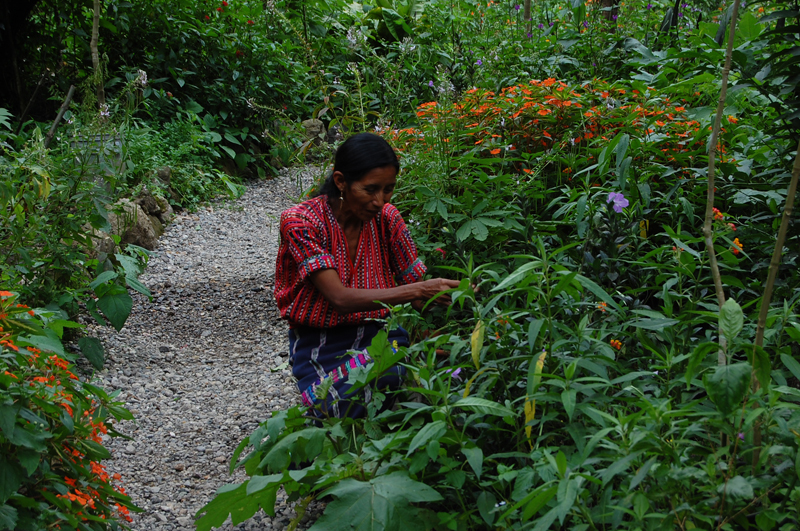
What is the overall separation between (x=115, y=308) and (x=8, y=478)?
159 centimetres

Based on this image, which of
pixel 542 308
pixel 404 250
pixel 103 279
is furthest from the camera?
pixel 103 279

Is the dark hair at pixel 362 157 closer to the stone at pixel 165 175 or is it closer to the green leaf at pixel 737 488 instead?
the green leaf at pixel 737 488

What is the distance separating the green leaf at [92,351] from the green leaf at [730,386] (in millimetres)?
2776

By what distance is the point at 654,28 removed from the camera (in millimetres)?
6168

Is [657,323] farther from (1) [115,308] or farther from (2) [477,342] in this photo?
(1) [115,308]

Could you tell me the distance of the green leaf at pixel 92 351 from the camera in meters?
3.22

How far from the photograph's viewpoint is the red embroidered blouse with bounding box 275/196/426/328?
267cm

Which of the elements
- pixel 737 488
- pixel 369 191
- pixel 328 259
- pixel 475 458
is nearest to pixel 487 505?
pixel 475 458

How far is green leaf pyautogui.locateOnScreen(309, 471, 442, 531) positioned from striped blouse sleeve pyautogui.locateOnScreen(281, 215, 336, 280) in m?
1.10

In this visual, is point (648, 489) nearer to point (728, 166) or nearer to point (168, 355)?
point (728, 166)

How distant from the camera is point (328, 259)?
2.64 m

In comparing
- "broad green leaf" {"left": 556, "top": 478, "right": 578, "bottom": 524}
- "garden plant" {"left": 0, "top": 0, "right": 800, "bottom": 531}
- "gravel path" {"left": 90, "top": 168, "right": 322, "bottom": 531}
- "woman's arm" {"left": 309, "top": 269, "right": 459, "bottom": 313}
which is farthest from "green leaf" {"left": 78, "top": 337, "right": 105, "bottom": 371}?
"broad green leaf" {"left": 556, "top": 478, "right": 578, "bottom": 524}

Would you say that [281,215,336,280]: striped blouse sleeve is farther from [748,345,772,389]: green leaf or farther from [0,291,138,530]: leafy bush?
[748,345,772,389]: green leaf

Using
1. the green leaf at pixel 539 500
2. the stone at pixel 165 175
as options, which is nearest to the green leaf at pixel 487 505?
the green leaf at pixel 539 500
